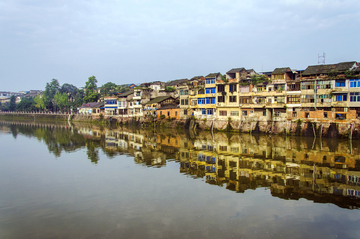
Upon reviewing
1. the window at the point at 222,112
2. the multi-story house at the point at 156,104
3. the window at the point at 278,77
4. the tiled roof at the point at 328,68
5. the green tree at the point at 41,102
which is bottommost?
the window at the point at 222,112

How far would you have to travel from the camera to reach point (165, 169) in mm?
21938

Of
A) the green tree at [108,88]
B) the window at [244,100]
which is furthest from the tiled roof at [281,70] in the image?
the green tree at [108,88]

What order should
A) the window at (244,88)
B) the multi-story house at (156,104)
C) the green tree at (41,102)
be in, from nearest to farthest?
the window at (244,88) < the multi-story house at (156,104) < the green tree at (41,102)

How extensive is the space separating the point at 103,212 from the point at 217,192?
7.11m

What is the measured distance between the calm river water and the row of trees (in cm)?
6752

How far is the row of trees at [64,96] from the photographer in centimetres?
9219

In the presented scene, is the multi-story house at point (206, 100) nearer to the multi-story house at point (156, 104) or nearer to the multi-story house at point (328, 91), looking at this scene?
the multi-story house at point (156, 104)

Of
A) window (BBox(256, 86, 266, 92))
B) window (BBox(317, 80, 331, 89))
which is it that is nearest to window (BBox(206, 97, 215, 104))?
window (BBox(256, 86, 266, 92))

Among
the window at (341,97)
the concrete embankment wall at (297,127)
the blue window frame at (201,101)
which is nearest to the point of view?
the concrete embankment wall at (297,127)

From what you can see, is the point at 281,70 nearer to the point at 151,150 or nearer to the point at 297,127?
the point at 297,127

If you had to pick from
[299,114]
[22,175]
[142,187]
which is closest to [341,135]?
[299,114]

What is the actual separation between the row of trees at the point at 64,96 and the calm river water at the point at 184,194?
222 ft

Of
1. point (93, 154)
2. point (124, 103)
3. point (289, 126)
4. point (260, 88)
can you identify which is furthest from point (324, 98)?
point (124, 103)

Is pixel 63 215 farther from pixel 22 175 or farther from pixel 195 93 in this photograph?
pixel 195 93
